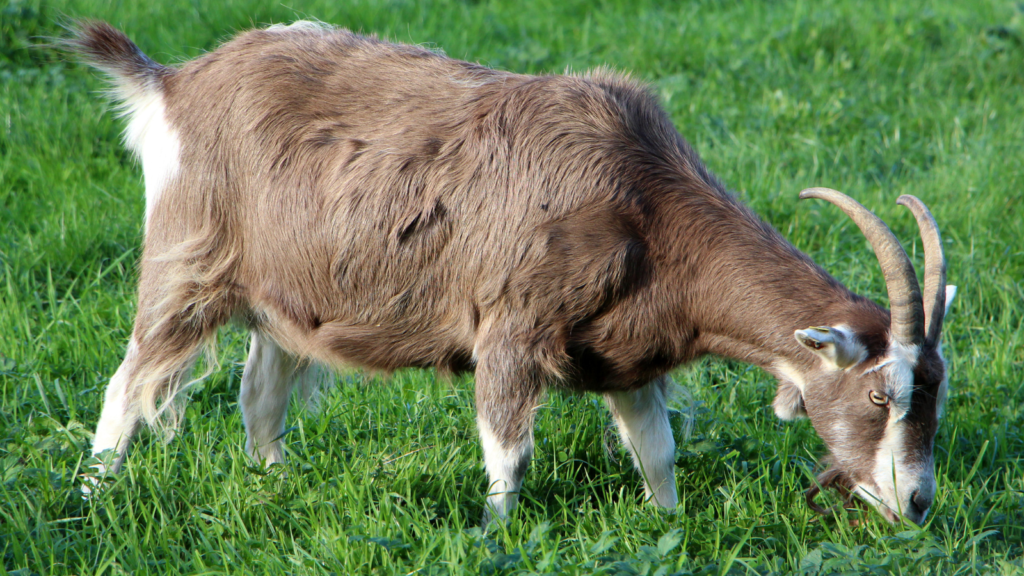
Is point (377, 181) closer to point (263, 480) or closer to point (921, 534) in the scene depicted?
point (263, 480)

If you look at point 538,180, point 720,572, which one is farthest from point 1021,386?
point 538,180

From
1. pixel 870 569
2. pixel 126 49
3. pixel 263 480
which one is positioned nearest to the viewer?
pixel 870 569

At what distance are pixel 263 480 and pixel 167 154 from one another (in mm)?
1291

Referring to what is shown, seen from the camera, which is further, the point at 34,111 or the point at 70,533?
the point at 34,111

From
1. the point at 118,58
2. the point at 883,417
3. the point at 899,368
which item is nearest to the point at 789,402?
the point at 883,417

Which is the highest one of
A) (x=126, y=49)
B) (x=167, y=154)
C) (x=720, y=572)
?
(x=126, y=49)

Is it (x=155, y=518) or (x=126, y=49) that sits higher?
(x=126, y=49)

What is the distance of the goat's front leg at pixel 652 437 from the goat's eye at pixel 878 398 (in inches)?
33.8

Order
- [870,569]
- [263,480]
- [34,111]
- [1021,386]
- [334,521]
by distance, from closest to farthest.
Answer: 1. [870,569]
2. [334,521]
3. [263,480]
4. [1021,386]
5. [34,111]

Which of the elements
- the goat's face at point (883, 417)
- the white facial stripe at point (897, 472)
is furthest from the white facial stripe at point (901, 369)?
the white facial stripe at point (897, 472)

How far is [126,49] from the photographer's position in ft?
12.7

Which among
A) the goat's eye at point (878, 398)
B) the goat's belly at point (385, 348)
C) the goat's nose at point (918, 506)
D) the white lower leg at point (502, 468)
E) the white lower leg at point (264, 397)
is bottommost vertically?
the white lower leg at point (264, 397)

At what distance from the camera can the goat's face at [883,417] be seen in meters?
3.04

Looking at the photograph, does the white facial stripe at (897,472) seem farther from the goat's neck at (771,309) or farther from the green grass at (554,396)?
the goat's neck at (771,309)
